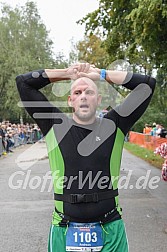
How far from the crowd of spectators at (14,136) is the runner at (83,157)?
17.6m

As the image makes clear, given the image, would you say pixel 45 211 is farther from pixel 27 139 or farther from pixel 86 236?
pixel 27 139

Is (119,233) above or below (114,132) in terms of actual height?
below

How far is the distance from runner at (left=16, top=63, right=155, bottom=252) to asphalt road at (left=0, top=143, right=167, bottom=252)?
2683 millimetres

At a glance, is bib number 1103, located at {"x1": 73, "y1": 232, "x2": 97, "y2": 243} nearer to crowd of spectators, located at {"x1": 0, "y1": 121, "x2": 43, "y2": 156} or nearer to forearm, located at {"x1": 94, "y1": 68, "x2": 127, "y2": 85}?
forearm, located at {"x1": 94, "y1": 68, "x2": 127, "y2": 85}

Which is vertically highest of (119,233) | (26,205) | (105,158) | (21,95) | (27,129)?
(21,95)

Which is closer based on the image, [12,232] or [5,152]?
[12,232]

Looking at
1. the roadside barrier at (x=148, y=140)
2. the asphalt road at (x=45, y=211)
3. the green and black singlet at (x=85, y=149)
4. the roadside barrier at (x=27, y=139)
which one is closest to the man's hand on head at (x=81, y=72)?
the green and black singlet at (x=85, y=149)

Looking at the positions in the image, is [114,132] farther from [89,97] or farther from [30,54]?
[30,54]

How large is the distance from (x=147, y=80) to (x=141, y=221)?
4.24m

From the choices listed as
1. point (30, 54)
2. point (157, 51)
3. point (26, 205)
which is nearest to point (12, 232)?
point (26, 205)

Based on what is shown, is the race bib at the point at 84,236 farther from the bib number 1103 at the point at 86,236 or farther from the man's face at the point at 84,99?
the man's face at the point at 84,99

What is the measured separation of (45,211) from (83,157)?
4.93 meters

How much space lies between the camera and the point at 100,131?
294cm

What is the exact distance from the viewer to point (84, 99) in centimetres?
283
